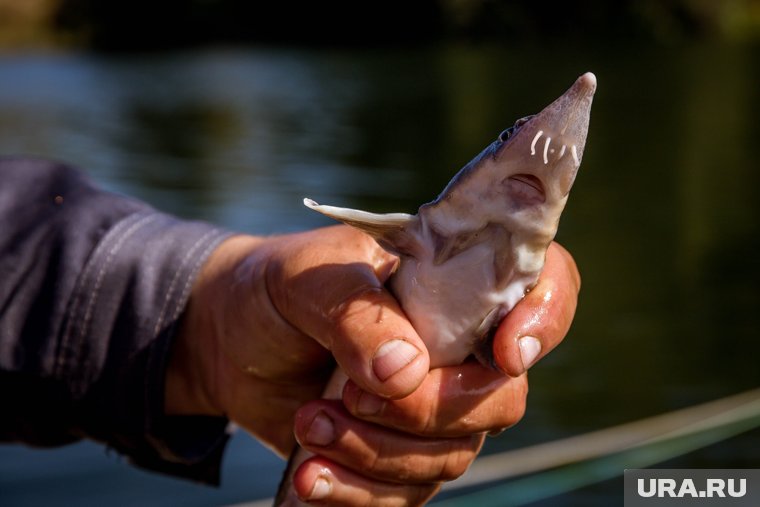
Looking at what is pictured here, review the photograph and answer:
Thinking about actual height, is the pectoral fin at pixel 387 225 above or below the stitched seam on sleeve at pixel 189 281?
above

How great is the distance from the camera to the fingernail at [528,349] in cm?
206

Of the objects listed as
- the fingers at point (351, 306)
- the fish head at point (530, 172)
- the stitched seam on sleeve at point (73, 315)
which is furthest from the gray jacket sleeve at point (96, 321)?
the fish head at point (530, 172)

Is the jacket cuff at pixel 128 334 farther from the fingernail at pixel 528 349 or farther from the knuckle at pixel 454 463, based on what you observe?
the fingernail at pixel 528 349

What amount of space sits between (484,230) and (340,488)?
0.65m

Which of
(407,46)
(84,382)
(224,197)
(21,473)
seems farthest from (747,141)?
(407,46)

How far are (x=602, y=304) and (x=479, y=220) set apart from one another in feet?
27.2

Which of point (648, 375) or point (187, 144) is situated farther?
point (187, 144)

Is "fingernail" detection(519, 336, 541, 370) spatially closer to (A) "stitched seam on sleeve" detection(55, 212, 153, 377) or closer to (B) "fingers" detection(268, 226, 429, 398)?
(B) "fingers" detection(268, 226, 429, 398)

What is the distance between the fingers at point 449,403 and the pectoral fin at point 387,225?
0.87 feet

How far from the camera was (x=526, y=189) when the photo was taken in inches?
76.0

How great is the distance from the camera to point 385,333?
2.07 m

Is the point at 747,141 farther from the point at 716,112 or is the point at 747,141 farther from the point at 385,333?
the point at 385,333

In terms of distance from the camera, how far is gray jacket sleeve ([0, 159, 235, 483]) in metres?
2.64

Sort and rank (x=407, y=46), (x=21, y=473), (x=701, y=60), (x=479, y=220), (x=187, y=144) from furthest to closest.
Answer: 1. (x=407, y=46)
2. (x=701, y=60)
3. (x=187, y=144)
4. (x=21, y=473)
5. (x=479, y=220)
